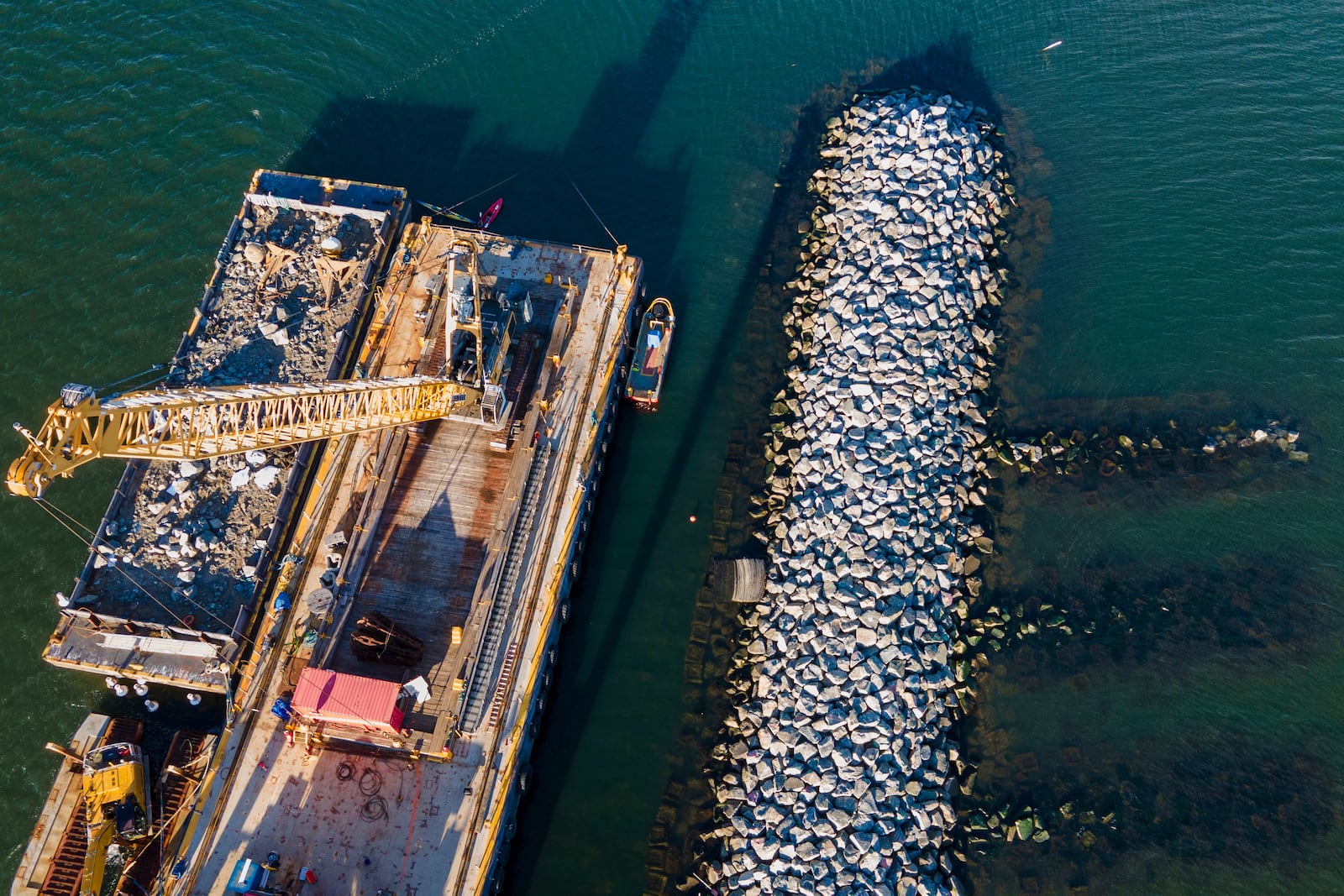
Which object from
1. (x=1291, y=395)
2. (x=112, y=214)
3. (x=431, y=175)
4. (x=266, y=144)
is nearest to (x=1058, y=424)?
(x=1291, y=395)

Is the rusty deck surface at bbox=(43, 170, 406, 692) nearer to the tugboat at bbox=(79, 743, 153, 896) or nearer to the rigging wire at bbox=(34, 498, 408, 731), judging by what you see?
the rigging wire at bbox=(34, 498, 408, 731)

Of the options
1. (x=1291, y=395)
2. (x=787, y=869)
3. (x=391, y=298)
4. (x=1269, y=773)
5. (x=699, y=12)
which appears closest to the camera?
(x=787, y=869)

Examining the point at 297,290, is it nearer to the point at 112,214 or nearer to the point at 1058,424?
the point at 112,214

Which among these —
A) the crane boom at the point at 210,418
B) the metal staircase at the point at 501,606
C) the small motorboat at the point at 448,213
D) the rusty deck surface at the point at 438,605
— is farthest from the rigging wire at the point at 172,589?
the small motorboat at the point at 448,213

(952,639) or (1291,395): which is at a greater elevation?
(1291,395)

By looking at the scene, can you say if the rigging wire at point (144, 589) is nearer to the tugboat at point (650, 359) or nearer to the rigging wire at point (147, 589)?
the rigging wire at point (147, 589)

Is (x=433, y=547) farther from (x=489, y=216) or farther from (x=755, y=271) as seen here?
(x=755, y=271)
